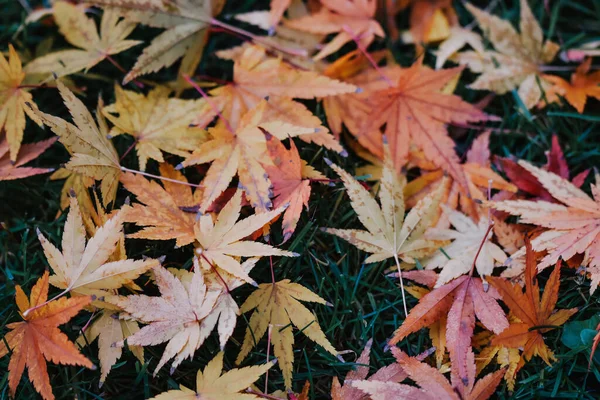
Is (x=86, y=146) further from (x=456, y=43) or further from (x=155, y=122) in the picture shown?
(x=456, y=43)

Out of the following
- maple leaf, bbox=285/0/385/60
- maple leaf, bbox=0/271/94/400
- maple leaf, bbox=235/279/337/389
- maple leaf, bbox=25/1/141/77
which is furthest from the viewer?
maple leaf, bbox=285/0/385/60

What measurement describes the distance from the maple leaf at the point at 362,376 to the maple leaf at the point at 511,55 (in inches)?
31.9

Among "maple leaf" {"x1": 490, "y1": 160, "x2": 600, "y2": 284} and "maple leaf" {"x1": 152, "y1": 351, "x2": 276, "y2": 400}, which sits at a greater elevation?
"maple leaf" {"x1": 490, "y1": 160, "x2": 600, "y2": 284}

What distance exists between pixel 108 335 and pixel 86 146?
390 mm

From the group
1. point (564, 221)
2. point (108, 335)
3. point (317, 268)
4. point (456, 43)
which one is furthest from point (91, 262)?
point (456, 43)

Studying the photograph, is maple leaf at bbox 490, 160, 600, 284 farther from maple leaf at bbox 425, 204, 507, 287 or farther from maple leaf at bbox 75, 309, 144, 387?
maple leaf at bbox 75, 309, 144, 387

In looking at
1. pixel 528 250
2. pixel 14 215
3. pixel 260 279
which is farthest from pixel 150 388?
pixel 528 250

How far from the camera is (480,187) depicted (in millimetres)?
1264

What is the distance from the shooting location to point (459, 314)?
102 centimetres

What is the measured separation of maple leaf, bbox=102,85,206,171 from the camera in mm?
1175

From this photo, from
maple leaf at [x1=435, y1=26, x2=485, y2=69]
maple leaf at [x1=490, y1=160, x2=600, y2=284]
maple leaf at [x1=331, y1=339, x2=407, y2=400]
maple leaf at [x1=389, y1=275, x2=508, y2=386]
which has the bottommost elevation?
maple leaf at [x1=331, y1=339, x2=407, y2=400]

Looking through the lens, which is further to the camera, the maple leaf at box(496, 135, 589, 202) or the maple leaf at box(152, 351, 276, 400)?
the maple leaf at box(496, 135, 589, 202)

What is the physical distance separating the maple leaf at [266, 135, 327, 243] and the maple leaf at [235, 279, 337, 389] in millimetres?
116

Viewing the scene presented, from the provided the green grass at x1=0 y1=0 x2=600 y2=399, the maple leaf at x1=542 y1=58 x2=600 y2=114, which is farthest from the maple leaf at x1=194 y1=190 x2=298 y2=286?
the maple leaf at x1=542 y1=58 x2=600 y2=114
